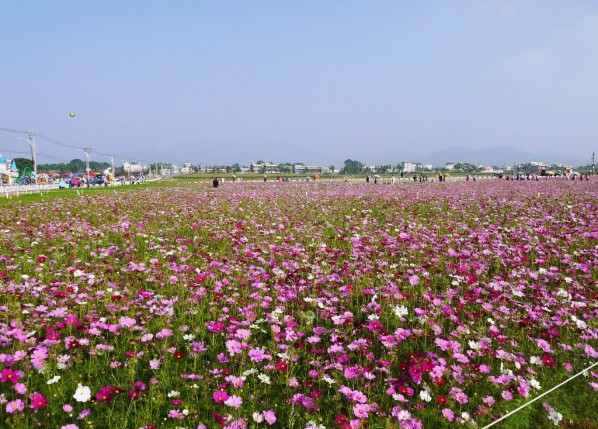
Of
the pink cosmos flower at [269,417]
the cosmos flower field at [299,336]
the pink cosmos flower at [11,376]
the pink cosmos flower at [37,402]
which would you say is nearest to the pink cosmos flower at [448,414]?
the cosmos flower field at [299,336]


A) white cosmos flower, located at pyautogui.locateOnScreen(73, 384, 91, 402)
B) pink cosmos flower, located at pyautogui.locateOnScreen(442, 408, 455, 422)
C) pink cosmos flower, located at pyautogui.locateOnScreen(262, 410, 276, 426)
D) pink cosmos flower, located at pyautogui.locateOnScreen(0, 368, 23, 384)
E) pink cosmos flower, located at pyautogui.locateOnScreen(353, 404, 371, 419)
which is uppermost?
pink cosmos flower, located at pyautogui.locateOnScreen(0, 368, 23, 384)

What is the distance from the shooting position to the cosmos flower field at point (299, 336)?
2686 millimetres

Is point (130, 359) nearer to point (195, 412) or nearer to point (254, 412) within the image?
point (195, 412)

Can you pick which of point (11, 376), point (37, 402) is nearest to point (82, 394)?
point (37, 402)

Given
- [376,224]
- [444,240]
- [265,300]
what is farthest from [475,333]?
[376,224]

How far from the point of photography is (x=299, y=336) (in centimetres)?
354

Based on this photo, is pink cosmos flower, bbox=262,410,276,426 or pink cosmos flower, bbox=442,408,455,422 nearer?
pink cosmos flower, bbox=262,410,276,426

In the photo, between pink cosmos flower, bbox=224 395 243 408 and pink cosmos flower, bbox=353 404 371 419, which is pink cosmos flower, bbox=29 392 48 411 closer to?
pink cosmos flower, bbox=224 395 243 408

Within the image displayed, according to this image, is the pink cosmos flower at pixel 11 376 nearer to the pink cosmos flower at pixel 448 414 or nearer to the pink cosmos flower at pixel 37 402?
the pink cosmos flower at pixel 37 402

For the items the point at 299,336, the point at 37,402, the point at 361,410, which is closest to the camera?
the point at 37,402

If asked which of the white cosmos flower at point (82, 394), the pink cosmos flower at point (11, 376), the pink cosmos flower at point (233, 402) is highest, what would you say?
the pink cosmos flower at point (11, 376)

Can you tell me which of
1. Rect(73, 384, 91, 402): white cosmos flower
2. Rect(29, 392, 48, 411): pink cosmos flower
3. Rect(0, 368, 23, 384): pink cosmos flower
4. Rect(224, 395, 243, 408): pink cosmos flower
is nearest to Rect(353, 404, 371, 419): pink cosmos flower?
Rect(224, 395, 243, 408): pink cosmos flower

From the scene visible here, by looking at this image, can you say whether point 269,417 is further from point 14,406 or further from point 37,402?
point 14,406

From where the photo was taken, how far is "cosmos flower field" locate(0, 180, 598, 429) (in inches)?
106
